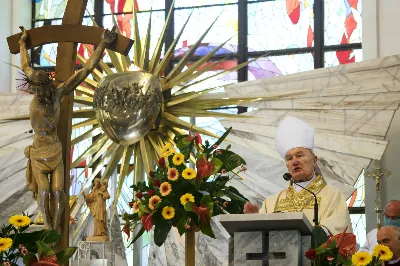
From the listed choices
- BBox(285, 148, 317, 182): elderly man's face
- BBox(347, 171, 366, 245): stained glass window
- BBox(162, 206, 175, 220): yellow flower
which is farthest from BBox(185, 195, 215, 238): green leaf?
BBox(347, 171, 366, 245): stained glass window

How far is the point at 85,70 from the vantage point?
6.45 meters

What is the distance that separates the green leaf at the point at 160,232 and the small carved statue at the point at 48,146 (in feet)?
3.16

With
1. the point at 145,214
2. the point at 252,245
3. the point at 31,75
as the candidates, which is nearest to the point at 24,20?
the point at 31,75

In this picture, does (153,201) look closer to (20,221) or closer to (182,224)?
(182,224)

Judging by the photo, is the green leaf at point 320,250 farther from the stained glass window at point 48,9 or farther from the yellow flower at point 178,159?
the stained glass window at point 48,9

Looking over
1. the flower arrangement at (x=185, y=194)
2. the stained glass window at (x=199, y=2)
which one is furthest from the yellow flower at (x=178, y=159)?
the stained glass window at (x=199, y=2)

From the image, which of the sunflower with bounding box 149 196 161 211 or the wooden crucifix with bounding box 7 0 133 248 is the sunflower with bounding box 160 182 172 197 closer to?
the sunflower with bounding box 149 196 161 211

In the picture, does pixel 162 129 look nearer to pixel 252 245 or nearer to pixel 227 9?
pixel 227 9

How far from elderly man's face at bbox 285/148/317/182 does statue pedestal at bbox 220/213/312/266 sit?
3.66 ft

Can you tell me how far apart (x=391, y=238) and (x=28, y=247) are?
2048 millimetres

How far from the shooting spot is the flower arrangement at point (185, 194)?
18.0 feet

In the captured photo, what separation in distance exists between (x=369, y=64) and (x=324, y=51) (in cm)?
190

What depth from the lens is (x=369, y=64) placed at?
8.97 m

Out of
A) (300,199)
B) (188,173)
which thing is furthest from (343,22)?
(188,173)
